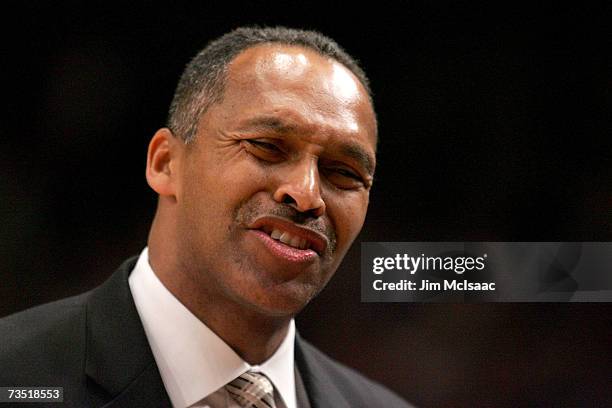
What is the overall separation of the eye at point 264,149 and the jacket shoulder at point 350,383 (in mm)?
549

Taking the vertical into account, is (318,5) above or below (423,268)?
above

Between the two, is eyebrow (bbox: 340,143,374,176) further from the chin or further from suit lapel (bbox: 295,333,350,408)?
suit lapel (bbox: 295,333,350,408)

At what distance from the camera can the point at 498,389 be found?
7.02ft

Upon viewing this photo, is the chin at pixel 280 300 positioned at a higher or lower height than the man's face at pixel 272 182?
lower

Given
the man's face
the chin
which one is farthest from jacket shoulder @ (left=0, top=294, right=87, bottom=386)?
the chin

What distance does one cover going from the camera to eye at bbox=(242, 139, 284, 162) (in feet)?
5.40

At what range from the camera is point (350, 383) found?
2055 mm

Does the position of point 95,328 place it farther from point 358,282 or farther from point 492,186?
point 492,186

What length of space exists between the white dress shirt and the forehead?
0.43 metres

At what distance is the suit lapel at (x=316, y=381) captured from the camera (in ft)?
6.24

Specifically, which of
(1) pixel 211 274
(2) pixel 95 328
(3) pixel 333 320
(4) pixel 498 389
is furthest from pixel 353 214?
(4) pixel 498 389

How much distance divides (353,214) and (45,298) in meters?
0.81

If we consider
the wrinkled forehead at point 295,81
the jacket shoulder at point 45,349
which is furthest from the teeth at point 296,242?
the jacket shoulder at point 45,349

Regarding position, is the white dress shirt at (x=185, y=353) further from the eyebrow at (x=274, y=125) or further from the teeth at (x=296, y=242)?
the eyebrow at (x=274, y=125)
